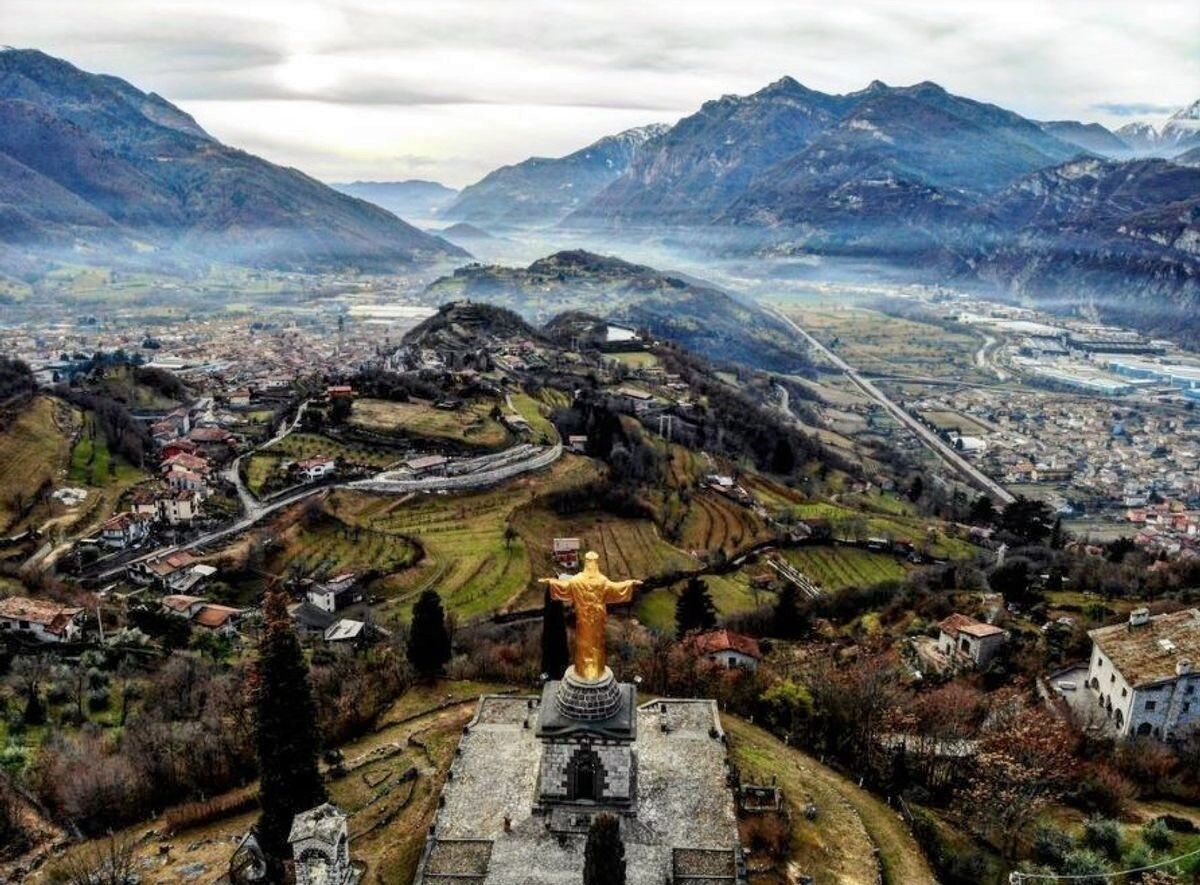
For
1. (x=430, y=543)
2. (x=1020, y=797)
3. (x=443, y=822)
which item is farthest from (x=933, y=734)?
(x=430, y=543)

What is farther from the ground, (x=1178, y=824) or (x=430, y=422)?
(x=1178, y=824)

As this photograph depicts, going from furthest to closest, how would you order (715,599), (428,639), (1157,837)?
(715,599), (428,639), (1157,837)

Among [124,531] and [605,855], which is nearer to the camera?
[605,855]

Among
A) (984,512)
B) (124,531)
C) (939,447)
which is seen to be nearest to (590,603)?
(124,531)

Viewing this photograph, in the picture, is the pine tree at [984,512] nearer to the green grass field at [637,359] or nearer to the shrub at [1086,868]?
the green grass field at [637,359]

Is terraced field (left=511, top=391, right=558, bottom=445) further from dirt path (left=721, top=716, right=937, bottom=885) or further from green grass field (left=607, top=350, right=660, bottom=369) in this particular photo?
dirt path (left=721, top=716, right=937, bottom=885)

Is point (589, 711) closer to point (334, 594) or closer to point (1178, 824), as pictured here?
point (1178, 824)

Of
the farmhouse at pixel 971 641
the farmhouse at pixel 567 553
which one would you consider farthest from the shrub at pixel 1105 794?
the farmhouse at pixel 567 553
